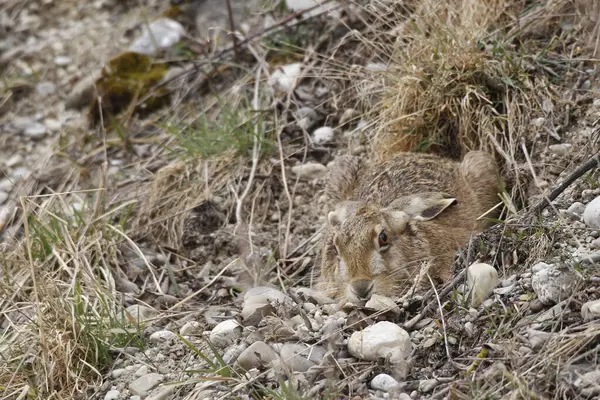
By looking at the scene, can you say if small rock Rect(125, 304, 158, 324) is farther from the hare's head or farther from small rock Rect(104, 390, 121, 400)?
the hare's head

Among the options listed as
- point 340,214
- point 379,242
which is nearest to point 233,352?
point 379,242

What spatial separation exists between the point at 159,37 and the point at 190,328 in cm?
424

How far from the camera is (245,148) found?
6508 mm

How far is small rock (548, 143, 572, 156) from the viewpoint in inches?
213

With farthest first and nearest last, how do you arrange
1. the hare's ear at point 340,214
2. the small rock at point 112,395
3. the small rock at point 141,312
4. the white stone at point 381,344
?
the hare's ear at point 340,214
the small rock at point 141,312
the small rock at point 112,395
the white stone at point 381,344

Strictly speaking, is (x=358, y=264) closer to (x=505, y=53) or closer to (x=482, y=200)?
(x=482, y=200)

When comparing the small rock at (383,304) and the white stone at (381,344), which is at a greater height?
the white stone at (381,344)

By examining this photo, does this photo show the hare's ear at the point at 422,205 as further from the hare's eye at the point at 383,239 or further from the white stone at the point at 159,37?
the white stone at the point at 159,37

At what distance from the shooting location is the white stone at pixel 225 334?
4570 mm

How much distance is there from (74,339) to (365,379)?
173 cm

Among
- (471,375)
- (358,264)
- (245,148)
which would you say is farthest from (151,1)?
(471,375)

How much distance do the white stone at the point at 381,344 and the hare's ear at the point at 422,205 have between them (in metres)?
1.32

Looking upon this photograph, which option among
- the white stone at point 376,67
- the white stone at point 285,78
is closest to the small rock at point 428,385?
the white stone at point 376,67

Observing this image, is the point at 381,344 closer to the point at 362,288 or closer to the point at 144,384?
the point at 362,288
